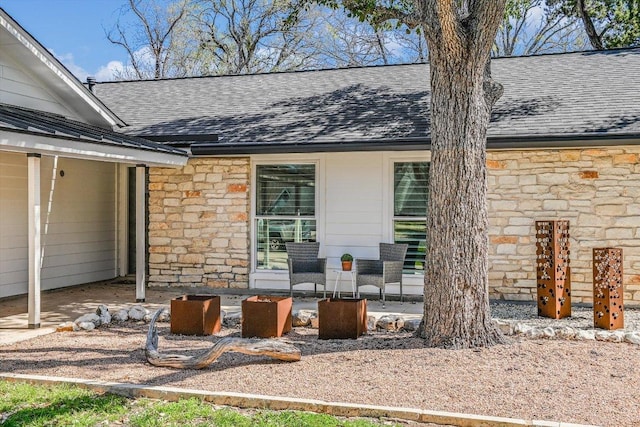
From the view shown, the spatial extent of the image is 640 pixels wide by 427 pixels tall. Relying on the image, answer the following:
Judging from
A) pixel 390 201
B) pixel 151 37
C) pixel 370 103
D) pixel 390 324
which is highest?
pixel 151 37

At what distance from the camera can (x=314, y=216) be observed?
9711 millimetres

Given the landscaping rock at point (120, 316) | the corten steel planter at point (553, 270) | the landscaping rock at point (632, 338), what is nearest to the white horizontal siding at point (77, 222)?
the landscaping rock at point (120, 316)

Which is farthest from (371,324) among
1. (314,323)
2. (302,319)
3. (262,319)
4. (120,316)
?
(120,316)

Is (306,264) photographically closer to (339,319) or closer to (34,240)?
(339,319)

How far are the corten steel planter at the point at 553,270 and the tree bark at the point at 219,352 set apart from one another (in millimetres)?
3661

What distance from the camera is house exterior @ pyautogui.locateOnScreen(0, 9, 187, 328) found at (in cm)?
705

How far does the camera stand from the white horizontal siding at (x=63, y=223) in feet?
30.7

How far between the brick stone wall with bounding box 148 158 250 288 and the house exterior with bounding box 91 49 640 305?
0.06ft

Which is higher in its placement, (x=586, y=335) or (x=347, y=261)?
(x=347, y=261)

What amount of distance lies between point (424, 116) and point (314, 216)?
2.23 m

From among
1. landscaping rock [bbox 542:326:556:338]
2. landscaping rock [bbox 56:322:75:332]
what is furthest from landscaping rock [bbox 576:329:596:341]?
landscaping rock [bbox 56:322:75:332]

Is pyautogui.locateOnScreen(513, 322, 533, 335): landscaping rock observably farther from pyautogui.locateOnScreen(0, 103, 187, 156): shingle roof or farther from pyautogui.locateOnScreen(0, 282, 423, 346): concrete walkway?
pyautogui.locateOnScreen(0, 103, 187, 156): shingle roof

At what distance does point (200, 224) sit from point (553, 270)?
5.30m

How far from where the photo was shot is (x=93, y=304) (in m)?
Result: 8.88
